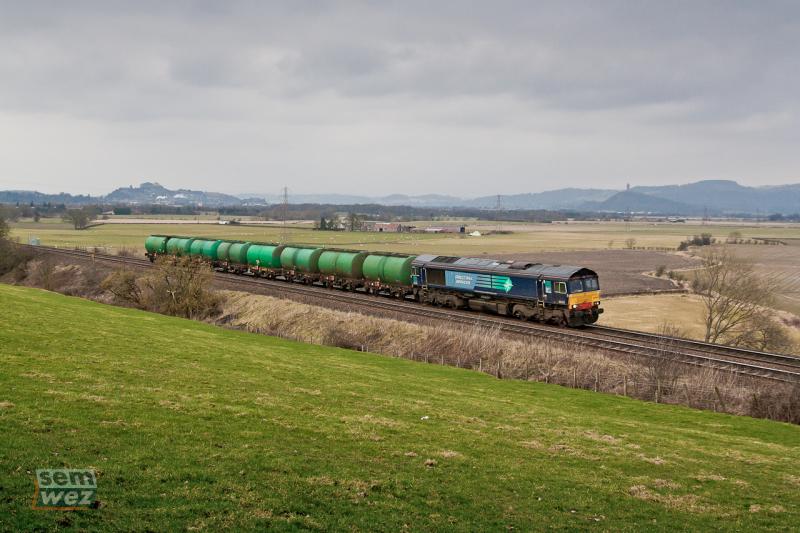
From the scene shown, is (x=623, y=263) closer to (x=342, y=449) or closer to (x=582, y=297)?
(x=582, y=297)

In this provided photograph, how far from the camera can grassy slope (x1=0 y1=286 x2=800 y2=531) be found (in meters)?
13.0

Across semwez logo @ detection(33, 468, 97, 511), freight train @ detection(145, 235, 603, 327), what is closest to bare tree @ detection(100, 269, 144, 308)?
freight train @ detection(145, 235, 603, 327)

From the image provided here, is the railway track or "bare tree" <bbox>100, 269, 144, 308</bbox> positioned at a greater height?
"bare tree" <bbox>100, 269, 144, 308</bbox>

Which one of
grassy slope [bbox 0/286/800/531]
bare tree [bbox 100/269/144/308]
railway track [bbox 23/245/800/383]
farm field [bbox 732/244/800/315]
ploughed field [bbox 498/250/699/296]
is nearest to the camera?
grassy slope [bbox 0/286/800/531]

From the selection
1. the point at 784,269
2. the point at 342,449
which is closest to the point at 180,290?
the point at 342,449

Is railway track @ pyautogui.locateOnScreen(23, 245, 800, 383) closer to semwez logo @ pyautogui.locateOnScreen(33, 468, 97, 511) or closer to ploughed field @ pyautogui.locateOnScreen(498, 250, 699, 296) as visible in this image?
semwez logo @ pyautogui.locateOnScreen(33, 468, 97, 511)

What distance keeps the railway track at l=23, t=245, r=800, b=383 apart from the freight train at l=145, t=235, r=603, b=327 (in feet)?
3.77

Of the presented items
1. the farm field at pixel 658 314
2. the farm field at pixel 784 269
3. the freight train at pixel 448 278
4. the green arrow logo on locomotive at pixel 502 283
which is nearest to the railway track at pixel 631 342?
the freight train at pixel 448 278

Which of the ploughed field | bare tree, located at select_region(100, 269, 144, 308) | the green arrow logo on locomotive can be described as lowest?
the ploughed field

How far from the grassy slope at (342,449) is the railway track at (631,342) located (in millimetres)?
7624

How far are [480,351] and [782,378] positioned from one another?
1619 centimetres

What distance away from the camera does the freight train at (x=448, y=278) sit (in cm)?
4506

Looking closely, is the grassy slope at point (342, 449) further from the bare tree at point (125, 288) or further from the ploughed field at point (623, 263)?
the ploughed field at point (623, 263)

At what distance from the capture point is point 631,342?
133ft
